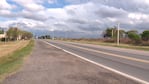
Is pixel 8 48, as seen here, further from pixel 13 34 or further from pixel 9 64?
pixel 13 34

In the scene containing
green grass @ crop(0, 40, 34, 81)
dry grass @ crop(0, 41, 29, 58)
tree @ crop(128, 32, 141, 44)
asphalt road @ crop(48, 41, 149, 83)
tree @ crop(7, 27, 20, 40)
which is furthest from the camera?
tree @ crop(7, 27, 20, 40)

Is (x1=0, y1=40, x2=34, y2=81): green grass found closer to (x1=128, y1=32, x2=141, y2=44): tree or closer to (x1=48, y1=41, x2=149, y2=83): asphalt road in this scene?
(x1=48, y1=41, x2=149, y2=83): asphalt road

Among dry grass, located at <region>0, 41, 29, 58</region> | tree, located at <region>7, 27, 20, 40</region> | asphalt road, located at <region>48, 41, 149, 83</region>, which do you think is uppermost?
tree, located at <region>7, 27, 20, 40</region>

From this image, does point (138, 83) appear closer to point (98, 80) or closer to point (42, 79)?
point (98, 80)

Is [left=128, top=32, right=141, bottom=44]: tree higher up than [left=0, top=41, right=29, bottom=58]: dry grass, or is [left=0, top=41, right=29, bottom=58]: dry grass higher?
[left=128, top=32, right=141, bottom=44]: tree

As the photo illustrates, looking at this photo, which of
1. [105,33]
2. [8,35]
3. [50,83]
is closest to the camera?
[50,83]

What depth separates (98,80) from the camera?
10.1m

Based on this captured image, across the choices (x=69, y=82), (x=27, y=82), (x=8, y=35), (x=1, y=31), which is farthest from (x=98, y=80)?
(x=1, y=31)

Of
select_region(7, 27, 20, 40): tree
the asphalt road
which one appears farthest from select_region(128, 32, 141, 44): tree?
select_region(7, 27, 20, 40): tree

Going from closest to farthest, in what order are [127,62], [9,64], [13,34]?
1. [9,64]
2. [127,62]
3. [13,34]

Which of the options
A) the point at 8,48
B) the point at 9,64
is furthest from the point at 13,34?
the point at 9,64

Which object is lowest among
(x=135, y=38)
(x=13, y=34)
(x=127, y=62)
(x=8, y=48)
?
(x=8, y=48)

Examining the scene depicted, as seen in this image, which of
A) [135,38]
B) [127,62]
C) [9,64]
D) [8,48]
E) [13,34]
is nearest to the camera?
[9,64]

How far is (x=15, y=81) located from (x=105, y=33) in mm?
144044
